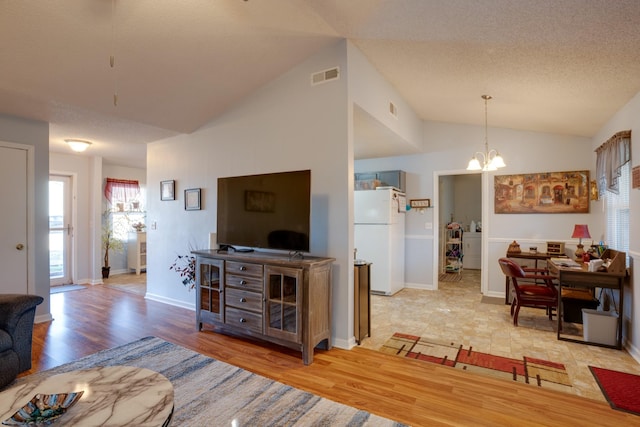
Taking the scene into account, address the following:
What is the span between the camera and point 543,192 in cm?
501

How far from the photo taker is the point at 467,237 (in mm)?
8141

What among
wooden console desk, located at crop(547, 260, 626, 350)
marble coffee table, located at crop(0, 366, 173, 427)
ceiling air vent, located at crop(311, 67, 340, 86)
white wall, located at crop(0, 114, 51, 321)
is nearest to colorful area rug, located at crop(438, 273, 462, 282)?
wooden console desk, located at crop(547, 260, 626, 350)

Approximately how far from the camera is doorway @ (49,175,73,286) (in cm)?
601

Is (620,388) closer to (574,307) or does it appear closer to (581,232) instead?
(574,307)

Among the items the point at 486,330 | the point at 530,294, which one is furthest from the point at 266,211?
the point at 530,294

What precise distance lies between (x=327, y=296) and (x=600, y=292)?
3.50 meters

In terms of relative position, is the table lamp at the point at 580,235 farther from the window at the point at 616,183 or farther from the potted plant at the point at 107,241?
the potted plant at the point at 107,241

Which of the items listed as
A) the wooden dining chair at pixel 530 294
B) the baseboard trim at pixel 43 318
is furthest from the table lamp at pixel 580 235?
the baseboard trim at pixel 43 318

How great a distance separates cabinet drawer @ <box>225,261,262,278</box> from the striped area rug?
0.83m

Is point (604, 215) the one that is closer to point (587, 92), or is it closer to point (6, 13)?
point (587, 92)

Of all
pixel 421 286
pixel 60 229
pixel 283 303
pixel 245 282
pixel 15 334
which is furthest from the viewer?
pixel 60 229

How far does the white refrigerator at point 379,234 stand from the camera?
17.5ft

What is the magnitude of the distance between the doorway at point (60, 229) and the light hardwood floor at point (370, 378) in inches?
102

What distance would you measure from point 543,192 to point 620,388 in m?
3.22
